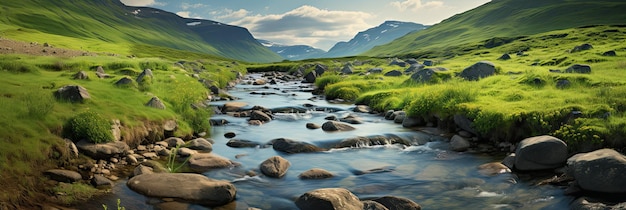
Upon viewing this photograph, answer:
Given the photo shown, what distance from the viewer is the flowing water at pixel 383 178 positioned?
10.8 metres

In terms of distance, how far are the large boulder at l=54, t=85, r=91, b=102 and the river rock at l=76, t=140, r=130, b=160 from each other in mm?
3259

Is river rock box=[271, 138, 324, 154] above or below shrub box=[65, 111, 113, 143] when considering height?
below

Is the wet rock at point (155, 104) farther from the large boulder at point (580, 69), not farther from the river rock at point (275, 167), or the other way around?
the large boulder at point (580, 69)

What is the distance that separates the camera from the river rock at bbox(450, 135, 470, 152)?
16609mm

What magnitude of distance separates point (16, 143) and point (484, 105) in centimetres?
1802

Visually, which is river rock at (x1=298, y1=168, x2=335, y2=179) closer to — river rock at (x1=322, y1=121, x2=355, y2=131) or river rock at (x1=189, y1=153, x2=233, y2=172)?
river rock at (x1=189, y1=153, x2=233, y2=172)

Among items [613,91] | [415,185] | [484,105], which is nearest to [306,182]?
[415,185]

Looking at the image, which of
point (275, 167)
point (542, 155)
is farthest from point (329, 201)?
point (542, 155)

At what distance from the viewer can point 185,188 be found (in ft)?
34.7

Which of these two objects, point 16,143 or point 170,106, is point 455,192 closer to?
point 16,143

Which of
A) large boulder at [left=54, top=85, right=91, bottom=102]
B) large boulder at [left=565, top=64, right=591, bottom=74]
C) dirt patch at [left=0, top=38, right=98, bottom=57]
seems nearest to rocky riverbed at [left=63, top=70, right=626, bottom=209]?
large boulder at [left=54, top=85, right=91, bottom=102]

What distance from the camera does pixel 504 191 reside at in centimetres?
1165

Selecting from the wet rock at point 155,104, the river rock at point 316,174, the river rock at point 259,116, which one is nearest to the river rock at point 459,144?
the river rock at point 316,174

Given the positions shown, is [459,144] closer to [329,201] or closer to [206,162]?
[329,201]
